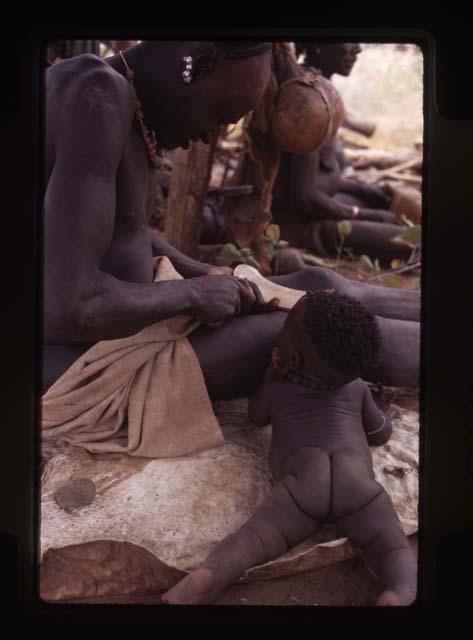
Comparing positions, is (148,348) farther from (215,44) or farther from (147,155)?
(215,44)

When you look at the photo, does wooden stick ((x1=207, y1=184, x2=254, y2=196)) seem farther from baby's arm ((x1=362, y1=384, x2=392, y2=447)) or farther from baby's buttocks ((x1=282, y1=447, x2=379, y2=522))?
baby's buttocks ((x1=282, y1=447, x2=379, y2=522))

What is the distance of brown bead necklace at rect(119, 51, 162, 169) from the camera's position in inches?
58.6

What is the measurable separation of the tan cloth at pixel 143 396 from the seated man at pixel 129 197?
0.05 m

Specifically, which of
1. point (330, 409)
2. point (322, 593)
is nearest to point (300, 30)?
point (330, 409)

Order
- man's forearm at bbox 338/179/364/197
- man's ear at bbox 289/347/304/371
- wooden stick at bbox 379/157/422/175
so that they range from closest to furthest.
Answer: man's ear at bbox 289/347/304/371 → man's forearm at bbox 338/179/364/197 → wooden stick at bbox 379/157/422/175

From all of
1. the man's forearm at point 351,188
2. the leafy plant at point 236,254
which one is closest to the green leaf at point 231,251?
the leafy plant at point 236,254

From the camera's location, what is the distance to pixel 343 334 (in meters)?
1.48

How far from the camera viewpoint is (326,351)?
1.48m

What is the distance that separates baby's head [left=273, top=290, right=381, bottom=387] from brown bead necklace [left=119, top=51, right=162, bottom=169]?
0.51m

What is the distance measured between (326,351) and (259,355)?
0.29 m

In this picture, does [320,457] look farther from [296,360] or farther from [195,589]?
[195,589]

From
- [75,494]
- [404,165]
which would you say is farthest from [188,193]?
[404,165]

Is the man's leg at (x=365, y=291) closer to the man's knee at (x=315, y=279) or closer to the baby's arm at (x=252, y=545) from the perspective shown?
the man's knee at (x=315, y=279)

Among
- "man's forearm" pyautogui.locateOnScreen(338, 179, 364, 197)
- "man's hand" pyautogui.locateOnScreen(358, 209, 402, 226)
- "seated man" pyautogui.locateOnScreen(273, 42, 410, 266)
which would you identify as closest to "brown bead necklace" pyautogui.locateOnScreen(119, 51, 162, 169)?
"seated man" pyautogui.locateOnScreen(273, 42, 410, 266)
